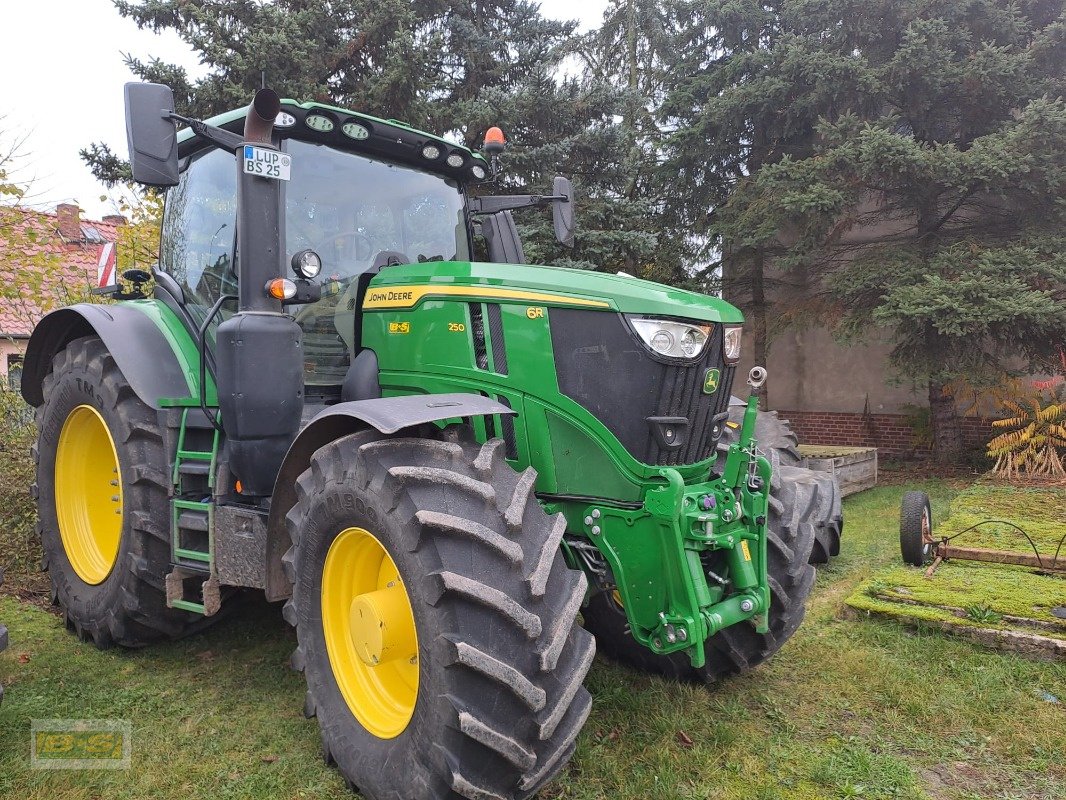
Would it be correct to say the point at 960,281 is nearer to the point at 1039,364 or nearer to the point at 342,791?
the point at 1039,364

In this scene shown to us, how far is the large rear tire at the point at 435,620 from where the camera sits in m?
2.19

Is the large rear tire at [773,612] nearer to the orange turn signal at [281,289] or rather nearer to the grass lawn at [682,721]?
the grass lawn at [682,721]

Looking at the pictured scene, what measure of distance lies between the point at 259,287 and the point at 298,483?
0.84 meters

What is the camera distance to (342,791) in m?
2.57

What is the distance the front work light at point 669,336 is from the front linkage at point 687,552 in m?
0.29

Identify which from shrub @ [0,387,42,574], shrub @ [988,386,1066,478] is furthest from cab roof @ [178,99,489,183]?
shrub @ [988,386,1066,478]

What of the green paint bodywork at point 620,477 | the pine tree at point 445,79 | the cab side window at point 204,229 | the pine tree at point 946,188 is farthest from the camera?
the pine tree at point 445,79

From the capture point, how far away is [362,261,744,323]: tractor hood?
106 inches

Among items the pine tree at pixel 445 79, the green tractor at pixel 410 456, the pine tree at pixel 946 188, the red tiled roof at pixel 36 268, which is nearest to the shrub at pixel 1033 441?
the pine tree at pixel 946 188

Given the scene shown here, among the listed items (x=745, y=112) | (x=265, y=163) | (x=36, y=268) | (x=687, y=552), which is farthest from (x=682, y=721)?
(x=745, y=112)

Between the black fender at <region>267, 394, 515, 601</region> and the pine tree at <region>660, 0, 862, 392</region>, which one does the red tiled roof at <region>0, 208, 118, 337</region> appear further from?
the pine tree at <region>660, 0, 862, 392</region>

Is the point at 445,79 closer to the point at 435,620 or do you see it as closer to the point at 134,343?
the point at 134,343

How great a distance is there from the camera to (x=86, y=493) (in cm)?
414

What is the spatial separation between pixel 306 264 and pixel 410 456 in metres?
1.12
